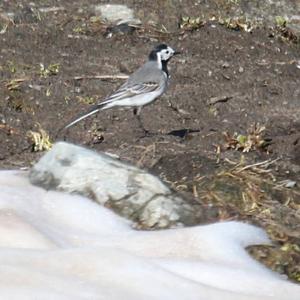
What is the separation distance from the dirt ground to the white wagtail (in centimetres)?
13

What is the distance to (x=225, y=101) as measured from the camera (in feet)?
33.1

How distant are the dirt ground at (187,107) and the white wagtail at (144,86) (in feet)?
0.41

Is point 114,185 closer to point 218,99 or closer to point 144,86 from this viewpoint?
point 218,99

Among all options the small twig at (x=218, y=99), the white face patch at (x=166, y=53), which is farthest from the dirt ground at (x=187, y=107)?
the white face patch at (x=166, y=53)

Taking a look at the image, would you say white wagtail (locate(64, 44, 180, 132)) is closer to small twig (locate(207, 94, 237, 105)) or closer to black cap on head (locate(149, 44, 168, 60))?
black cap on head (locate(149, 44, 168, 60))

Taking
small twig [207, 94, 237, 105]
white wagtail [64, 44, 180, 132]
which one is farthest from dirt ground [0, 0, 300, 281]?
white wagtail [64, 44, 180, 132]

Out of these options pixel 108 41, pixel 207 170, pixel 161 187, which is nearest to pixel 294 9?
pixel 108 41

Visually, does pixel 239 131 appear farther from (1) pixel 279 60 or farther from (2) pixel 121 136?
(1) pixel 279 60

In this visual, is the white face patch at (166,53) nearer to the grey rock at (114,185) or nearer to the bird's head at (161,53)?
the bird's head at (161,53)

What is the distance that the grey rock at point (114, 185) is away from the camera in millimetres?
6938

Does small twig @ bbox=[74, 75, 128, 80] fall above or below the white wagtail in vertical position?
below

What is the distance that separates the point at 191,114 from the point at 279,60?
78.8 inches

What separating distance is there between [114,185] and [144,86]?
10.7 feet

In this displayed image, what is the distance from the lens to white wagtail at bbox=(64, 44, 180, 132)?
9648 millimetres
